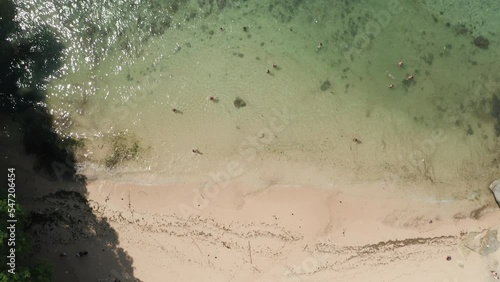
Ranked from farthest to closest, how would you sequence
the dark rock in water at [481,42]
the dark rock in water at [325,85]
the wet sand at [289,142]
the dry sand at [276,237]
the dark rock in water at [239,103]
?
the dark rock in water at [481,42] < the dark rock in water at [325,85] < the dark rock in water at [239,103] < the wet sand at [289,142] < the dry sand at [276,237]

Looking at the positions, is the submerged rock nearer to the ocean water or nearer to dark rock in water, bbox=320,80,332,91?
A: the ocean water

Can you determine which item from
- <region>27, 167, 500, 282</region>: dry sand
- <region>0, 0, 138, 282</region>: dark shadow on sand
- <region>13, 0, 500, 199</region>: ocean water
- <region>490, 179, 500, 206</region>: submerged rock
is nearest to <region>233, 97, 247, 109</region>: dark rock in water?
<region>13, 0, 500, 199</region>: ocean water

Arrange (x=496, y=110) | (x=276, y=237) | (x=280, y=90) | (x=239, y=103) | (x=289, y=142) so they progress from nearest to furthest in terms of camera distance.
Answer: (x=276, y=237) < (x=289, y=142) < (x=239, y=103) < (x=280, y=90) < (x=496, y=110)

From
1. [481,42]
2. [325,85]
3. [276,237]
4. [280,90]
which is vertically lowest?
Result: [276,237]

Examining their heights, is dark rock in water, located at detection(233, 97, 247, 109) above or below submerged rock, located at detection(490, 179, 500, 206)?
above

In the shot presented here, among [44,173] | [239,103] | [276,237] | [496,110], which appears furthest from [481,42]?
[44,173]

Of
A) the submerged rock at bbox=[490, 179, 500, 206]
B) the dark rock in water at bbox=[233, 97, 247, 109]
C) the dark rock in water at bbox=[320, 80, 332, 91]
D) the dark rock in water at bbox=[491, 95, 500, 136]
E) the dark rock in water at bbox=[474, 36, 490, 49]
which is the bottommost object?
the submerged rock at bbox=[490, 179, 500, 206]

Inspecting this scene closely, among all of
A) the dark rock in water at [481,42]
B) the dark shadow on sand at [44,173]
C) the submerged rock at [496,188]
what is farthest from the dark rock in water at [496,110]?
the dark shadow on sand at [44,173]

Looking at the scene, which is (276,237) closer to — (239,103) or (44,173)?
(239,103)

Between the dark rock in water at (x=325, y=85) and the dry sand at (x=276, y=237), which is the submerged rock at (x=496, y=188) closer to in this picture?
the dry sand at (x=276, y=237)
